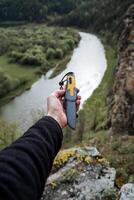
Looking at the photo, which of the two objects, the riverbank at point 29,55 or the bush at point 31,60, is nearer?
the riverbank at point 29,55

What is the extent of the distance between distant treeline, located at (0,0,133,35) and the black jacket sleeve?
244 ft

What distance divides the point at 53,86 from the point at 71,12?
68133mm

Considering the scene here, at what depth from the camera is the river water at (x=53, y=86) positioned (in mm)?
45500

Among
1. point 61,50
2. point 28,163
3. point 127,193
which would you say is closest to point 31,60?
point 61,50

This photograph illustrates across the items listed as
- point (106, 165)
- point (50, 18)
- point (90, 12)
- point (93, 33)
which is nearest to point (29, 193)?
point (106, 165)

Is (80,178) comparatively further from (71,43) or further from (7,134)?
(71,43)

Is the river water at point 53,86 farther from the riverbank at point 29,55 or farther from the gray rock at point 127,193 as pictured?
the gray rock at point 127,193

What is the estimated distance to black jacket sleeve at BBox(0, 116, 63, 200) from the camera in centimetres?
224

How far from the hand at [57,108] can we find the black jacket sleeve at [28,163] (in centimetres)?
38

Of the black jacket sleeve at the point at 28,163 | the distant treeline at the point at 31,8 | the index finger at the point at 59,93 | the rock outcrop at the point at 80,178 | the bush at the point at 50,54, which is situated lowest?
the distant treeline at the point at 31,8

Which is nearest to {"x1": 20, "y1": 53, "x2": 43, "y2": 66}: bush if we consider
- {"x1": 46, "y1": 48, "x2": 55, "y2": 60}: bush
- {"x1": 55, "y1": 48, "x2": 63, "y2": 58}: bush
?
{"x1": 46, "y1": 48, "x2": 55, "y2": 60}: bush

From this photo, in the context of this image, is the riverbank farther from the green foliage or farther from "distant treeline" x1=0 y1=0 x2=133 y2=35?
the green foliage

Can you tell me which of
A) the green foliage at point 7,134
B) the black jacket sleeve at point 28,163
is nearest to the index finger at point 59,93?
the black jacket sleeve at point 28,163

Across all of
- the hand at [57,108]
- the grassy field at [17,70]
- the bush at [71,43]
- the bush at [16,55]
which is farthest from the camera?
the bush at [71,43]
